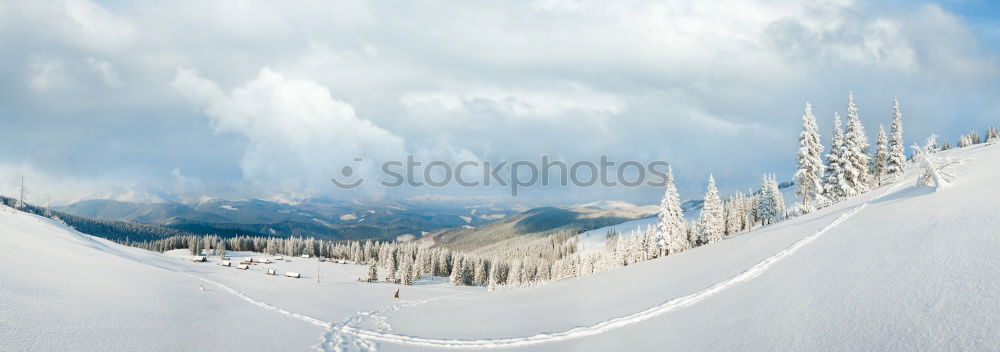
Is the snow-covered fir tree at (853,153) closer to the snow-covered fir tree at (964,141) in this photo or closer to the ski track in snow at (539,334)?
the ski track in snow at (539,334)

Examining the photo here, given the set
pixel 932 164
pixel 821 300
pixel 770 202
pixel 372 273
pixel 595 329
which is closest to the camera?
pixel 821 300

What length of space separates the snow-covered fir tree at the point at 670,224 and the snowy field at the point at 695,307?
36041mm

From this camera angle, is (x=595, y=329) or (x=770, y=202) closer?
(x=595, y=329)

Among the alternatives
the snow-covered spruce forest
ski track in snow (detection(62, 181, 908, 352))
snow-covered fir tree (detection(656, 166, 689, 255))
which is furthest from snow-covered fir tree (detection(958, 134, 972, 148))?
ski track in snow (detection(62, 181, 908, 352))

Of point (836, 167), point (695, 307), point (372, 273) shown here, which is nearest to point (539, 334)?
point (695, 307)

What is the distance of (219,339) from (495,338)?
10.3 meters

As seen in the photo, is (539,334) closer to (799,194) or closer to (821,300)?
(821,300)

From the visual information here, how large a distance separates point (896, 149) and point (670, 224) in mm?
31415

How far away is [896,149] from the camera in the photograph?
57.7 m

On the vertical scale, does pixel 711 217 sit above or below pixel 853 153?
below

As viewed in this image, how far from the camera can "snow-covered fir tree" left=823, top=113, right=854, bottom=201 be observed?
51.9 meters

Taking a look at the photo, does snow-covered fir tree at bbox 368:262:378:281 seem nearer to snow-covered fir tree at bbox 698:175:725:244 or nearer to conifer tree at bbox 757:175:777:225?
snow-covered fir tree at bbox 698:175:725:244

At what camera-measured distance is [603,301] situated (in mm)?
23531

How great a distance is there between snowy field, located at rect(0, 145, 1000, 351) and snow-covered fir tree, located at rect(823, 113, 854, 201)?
93.1 ft
